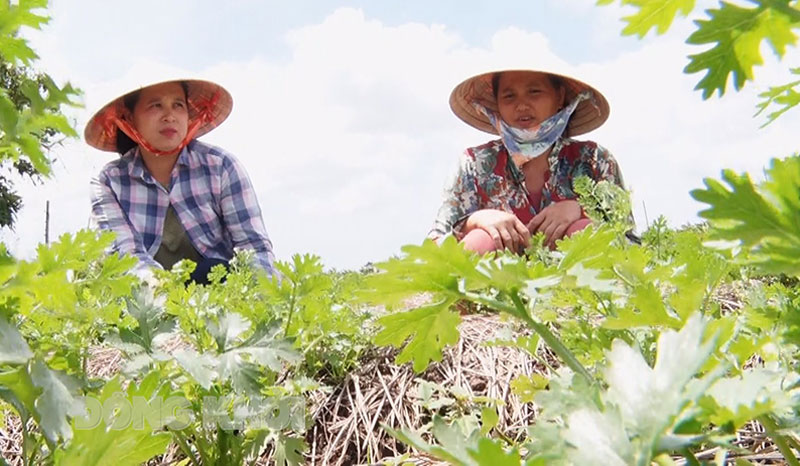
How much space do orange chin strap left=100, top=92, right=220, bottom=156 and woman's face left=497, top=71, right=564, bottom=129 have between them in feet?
7.10

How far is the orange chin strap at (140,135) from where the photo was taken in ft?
15.6

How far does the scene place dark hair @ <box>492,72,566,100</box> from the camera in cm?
422

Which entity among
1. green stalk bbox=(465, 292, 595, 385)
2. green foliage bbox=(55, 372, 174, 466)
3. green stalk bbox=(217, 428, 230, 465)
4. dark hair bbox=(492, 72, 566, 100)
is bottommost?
green stalk bbox=(217, 428, 230, 465)

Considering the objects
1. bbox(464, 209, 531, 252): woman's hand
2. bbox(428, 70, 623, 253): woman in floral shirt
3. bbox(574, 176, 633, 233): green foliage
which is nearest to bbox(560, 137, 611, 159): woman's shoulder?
bbox(428, 70, 623, 253): woman in floral shirt

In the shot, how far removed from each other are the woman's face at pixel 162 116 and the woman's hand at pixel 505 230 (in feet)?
7.43

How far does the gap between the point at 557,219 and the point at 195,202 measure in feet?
8.51

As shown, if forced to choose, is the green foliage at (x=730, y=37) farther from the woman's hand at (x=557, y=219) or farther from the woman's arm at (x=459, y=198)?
the woman's arm at (x=459, y=198)

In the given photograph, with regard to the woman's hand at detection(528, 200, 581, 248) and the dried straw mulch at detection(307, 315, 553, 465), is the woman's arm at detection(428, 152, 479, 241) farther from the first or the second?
the dried straw mulch at detection(307, 315, 553, 465)

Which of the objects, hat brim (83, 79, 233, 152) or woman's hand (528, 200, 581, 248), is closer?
woman's hand (528, 200, 581, 248)

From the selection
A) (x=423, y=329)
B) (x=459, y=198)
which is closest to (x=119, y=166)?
(x=459, y=198)

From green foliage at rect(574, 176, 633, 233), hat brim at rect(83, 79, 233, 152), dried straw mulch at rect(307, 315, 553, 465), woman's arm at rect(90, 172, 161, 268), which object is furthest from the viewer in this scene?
hat brim at rect(83, 79, 233, 152)

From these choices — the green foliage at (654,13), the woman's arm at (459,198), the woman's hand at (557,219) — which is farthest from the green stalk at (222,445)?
the woman's arm at (459,198)

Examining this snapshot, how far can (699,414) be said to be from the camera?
19.6 inches

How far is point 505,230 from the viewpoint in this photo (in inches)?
133
